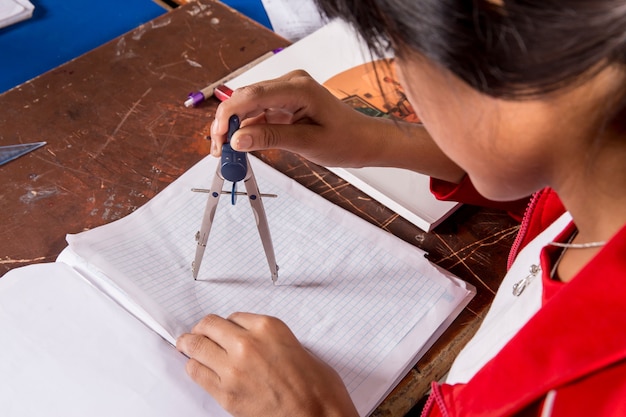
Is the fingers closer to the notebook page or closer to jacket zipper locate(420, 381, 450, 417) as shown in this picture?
the notebook page

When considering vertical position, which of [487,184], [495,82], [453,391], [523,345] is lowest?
[453,391]

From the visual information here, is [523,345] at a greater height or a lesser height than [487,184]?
lesser

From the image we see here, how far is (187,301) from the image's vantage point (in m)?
0.69

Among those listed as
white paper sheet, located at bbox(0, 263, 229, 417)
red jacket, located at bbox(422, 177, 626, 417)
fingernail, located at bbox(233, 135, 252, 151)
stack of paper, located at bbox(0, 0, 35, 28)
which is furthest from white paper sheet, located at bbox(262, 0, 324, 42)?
red jacket, located at bbox(422, 177, 626, 417)

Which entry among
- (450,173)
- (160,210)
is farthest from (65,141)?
(450,173)

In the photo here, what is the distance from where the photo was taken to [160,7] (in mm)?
1340

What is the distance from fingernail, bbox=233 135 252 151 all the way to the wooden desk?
0.68 ft

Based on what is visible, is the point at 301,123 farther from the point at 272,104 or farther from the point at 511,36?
the point at 511,36

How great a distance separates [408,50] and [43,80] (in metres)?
0.79

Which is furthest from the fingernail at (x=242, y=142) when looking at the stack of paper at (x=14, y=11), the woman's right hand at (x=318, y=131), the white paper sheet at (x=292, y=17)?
the stack of paper at (x=14, y=11)

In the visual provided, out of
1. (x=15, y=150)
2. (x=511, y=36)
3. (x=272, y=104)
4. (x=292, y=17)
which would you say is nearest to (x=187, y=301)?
(x=272, y=104)

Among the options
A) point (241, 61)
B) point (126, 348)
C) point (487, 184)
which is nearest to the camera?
point (487, 184)

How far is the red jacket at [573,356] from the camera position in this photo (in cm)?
44

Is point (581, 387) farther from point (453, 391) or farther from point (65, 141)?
point (65, 141)
